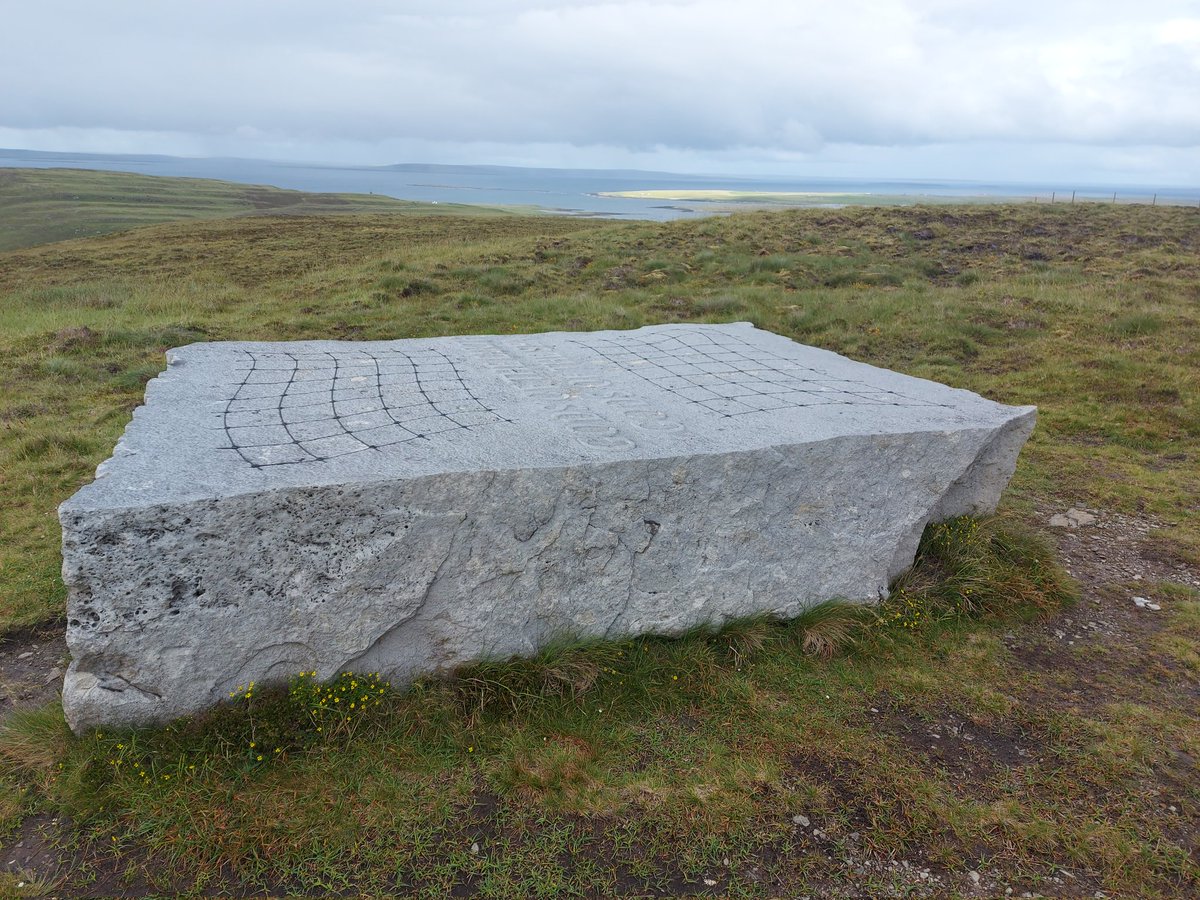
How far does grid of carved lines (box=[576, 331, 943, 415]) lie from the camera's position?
5.28 meters

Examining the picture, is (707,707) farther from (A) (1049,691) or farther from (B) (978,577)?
(B) (978,577)

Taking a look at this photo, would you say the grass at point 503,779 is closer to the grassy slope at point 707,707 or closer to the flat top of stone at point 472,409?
the grassy slope at point 707,707

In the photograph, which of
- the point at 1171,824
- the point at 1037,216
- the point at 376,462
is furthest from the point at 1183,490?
the point at 1037,216

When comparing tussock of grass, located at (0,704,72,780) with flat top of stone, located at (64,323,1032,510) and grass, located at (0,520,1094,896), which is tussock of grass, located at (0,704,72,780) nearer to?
grass, located at (0,520,1094,896)

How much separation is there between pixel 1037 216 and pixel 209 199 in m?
51.9

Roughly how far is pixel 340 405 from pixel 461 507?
4.28 ft

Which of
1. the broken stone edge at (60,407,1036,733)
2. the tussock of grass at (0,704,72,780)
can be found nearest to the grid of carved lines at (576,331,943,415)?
the broken stone edge at (60,407,1036,733)

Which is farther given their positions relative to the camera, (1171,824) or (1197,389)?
(1197,389)

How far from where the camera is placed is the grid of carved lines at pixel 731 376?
5277 millimetres

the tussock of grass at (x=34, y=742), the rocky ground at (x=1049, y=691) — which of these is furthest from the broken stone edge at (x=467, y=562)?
the rocky ground at (x=1049, y=691)

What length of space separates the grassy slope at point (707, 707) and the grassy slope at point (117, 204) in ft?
83.0

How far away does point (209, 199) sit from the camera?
54.8 metres

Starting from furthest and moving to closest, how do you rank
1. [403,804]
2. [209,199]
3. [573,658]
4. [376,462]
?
[209,199] < [573,658] < [376,462] < [403,804]

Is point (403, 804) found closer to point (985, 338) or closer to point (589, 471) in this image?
point (589, 471)
